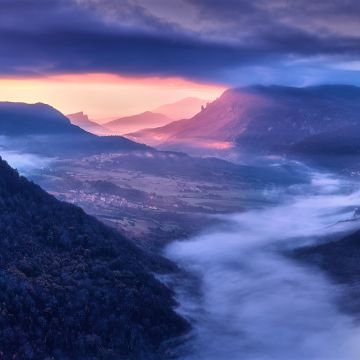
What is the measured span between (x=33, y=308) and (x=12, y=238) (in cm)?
2819

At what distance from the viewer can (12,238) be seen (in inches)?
4875

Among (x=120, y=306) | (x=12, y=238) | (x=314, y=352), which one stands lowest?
(x=314, y=352)

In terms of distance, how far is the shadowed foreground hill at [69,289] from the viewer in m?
97.3

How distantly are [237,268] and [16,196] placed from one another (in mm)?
75897

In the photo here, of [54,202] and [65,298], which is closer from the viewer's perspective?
[65,298]

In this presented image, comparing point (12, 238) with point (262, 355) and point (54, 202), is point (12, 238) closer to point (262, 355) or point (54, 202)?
point (54, 202)

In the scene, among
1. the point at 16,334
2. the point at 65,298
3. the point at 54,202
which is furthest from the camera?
the point at 54,202

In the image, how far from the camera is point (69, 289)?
11194cm

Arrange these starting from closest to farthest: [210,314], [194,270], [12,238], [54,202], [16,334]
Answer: [16,334] < [12,238] < [210,314] < [54,202] < [194,270]

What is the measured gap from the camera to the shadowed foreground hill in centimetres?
9731

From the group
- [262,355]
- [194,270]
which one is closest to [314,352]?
[262,355]

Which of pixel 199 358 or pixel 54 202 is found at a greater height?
pixel 54 202

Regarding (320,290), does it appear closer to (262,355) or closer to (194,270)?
(194,270)

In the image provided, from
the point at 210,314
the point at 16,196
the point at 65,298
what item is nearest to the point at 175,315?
the point at 210,314
